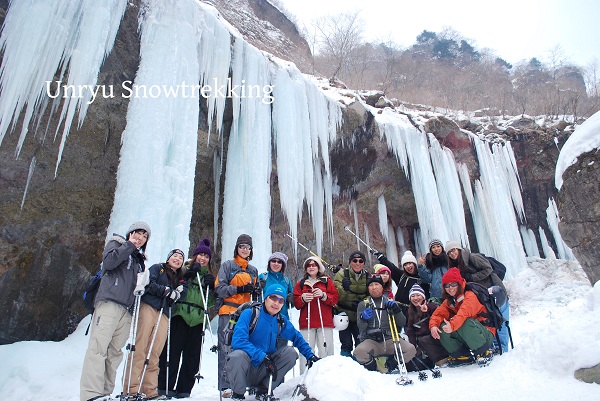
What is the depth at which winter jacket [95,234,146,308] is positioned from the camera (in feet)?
9.79

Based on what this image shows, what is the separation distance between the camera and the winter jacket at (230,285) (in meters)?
3.41

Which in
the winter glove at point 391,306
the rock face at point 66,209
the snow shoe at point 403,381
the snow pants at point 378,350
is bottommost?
the snow shoe at point 403,381

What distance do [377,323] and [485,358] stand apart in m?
0.93

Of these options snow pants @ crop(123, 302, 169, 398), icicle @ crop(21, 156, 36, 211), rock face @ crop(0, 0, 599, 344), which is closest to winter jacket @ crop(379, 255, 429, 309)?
snow pants @ crop(123, 302, 169, 398)

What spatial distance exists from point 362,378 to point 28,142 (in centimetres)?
550

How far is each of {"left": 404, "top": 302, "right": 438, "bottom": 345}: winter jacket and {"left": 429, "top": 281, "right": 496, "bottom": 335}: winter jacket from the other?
0.25m

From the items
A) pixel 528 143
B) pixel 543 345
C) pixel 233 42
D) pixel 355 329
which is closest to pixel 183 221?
pixel 355 329

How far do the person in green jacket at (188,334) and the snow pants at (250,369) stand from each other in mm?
973

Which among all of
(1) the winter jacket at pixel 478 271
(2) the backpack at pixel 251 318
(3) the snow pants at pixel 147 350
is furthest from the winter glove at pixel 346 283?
(3) the snow pants at pixel 147 350

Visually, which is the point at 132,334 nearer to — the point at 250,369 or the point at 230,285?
the point at 230,285

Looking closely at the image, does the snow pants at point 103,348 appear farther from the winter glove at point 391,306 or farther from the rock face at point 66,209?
the rock face at point 66,209

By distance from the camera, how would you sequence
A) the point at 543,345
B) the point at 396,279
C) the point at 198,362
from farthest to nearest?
the point at 396,279, the point at 198,362, the point at 543,345

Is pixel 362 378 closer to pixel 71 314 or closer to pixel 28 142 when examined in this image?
pixel 71 314

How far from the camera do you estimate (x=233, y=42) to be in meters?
7.15
